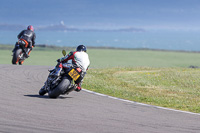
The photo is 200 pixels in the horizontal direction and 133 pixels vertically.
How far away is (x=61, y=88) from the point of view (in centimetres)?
1257

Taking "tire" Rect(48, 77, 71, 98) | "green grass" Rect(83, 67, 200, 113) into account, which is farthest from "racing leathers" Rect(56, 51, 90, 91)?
"green grass" Rect(83, 67, 200, 113)

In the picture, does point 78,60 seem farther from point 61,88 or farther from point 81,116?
point 81,116

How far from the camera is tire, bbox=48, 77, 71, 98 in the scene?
12.6 metres

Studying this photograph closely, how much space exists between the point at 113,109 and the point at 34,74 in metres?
8.26

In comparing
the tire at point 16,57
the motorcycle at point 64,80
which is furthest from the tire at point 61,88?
the tire at point 16,57

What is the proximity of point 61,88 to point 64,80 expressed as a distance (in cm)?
25

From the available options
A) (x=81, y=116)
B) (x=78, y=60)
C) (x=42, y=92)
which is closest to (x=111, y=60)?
(x=42, y=92)

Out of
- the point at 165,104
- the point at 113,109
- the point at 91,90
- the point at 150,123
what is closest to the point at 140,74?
the point at 91,90

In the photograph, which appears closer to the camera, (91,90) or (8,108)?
(8,108)

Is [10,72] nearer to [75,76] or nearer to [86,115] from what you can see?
[75,76]

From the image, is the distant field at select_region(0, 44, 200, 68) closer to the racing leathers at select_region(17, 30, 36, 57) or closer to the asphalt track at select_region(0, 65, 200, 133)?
the racing leathers at select_region(17, 30, 36, 57)

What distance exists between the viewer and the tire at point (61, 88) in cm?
1259

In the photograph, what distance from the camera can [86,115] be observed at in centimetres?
1049

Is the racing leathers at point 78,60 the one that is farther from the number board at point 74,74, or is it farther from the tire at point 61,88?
the tire at point 61,88
